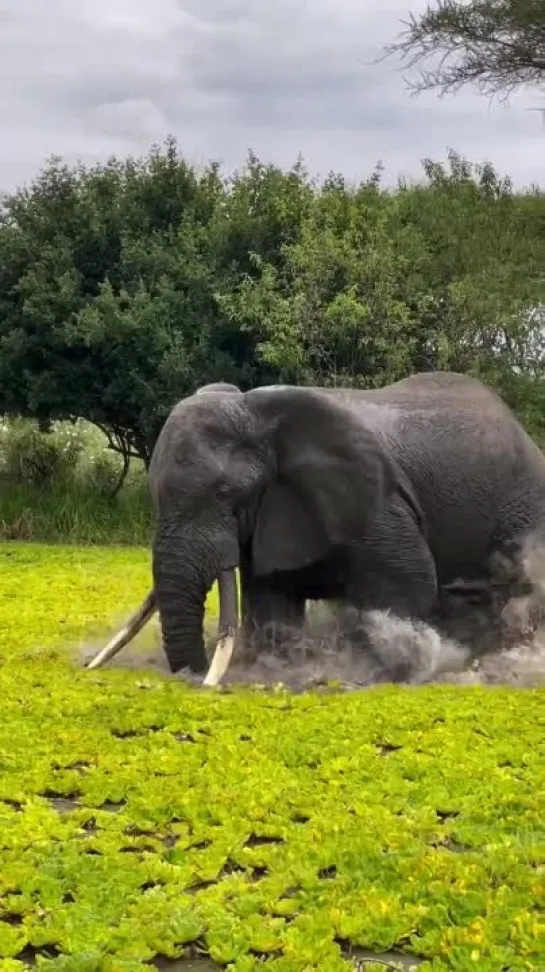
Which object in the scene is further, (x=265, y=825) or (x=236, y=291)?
(x=236, y=291)

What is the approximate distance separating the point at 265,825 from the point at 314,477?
9.31ft

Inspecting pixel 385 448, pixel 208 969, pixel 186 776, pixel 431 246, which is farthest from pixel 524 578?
pixel 431 246

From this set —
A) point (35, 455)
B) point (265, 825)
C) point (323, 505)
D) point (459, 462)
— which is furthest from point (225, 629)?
point (35, 455)

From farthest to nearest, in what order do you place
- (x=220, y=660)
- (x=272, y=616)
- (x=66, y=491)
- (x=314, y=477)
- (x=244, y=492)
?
(x=66, y=491) → (x=272, y=616) → (x=314, y=477) → (x=244, y=492) → (x=220, y=660)

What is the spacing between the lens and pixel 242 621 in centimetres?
712

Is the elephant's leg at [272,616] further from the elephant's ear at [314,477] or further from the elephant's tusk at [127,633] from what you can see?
the elephant's tusk at [127,633]

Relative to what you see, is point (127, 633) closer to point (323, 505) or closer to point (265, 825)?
point (323, 505)

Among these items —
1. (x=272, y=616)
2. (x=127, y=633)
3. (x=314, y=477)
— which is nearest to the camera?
(x=314, y=477)

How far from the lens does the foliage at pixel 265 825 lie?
3.17 metres

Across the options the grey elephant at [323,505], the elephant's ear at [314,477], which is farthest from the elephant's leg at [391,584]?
the elephant's ear at [314,477]

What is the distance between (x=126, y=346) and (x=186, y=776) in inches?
439

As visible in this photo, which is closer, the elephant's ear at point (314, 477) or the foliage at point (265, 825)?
the foliage at point (265, 825)

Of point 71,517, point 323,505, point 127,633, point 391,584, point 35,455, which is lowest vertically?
point 71,517

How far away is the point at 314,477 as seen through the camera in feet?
21.6
